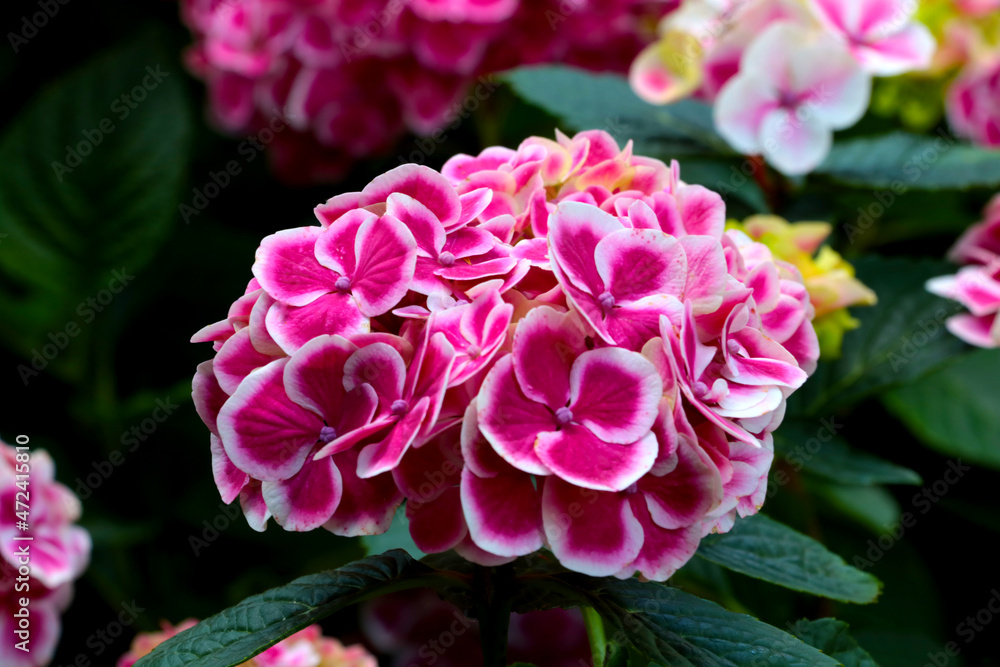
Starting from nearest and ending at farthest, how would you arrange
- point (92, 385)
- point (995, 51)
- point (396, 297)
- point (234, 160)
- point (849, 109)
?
point (396, 297), point (849, 109), point (995, 51), point (92, 385), point (234, 160)

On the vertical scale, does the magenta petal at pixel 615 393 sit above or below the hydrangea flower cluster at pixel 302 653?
above

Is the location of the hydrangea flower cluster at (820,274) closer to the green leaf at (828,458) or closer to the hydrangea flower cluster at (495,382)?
the green leaf at (828,458)

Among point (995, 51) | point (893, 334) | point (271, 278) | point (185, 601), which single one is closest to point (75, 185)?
point (185, 601)

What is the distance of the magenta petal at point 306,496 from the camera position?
0.40m

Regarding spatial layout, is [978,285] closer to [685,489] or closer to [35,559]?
[685,489]

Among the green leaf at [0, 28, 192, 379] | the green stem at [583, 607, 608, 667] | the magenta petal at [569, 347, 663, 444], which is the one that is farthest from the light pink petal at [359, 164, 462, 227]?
the green leaf at [0, 28, 192, 379]

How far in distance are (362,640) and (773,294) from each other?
2.24 ft

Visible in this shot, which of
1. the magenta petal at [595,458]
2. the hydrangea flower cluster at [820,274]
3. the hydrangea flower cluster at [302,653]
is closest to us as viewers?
the magenta petal at [595,458]

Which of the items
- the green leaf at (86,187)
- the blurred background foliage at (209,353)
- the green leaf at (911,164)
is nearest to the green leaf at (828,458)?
the blurred background foliage at (209,353)

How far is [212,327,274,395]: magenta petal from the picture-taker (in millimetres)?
422

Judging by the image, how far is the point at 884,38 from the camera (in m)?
0.85

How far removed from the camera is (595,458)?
382 millimetres

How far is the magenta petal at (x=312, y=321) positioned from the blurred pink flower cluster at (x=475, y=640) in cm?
44

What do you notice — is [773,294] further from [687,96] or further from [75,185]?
[75,185]
